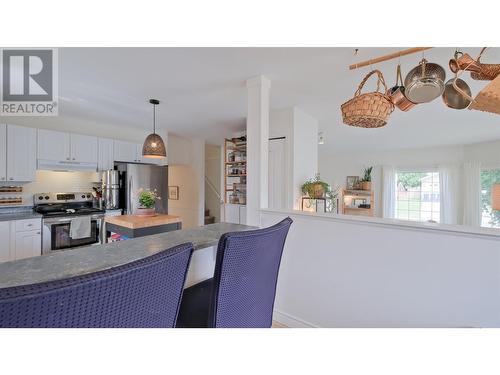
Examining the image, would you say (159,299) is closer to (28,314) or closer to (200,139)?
(28,314)

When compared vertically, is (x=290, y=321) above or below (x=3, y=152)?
below

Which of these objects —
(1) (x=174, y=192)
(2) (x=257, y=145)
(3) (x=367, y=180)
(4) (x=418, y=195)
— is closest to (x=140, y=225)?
(2) (x=257, y=145)

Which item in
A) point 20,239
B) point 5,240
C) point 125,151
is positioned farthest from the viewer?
point 125,151

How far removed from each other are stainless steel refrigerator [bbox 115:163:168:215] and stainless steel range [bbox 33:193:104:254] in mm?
414

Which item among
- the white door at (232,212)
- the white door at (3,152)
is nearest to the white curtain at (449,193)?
the white door at (232,212)

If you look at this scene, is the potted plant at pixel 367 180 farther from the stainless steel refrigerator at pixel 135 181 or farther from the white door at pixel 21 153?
the white door at pixel 21 153

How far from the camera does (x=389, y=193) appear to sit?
19.6 ft

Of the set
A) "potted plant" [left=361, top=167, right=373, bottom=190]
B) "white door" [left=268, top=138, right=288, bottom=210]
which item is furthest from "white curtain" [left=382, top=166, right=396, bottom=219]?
"white door" [left=268, top=138, right=288, bottom=210]

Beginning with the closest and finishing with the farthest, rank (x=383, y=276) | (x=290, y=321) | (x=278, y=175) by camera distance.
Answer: (x=383, y=276)
(x=290, y=321)
(x=278, y=175)

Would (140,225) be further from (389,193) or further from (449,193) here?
(449,193)

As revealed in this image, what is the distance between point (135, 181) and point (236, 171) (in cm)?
178
